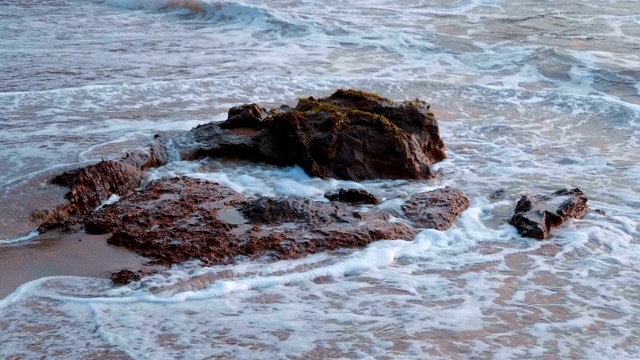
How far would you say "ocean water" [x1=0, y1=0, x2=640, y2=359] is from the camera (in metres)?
3.66

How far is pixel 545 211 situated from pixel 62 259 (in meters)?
3.10

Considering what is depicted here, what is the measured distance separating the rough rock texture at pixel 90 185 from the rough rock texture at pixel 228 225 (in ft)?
0.58

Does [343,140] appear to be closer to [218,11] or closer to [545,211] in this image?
[545,211]

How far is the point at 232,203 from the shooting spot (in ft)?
16.9

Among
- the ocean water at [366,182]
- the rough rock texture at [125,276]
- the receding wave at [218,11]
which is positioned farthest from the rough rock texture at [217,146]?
the receding wave at [218,11]

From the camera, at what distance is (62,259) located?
429cm

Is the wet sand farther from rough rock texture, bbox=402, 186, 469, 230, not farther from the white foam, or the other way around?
rough rock texture, bbox=402, 186, 469, 230

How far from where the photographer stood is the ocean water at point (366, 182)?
144 inches

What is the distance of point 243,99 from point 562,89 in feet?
13.5

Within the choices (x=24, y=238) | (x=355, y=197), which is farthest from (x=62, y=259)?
(x=355, y=197)

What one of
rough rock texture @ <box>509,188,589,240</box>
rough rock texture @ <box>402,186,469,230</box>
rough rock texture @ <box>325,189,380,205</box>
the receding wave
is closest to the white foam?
rough rock texture @ <box>325,189,380,205</box>

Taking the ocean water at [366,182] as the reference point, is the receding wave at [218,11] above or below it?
above

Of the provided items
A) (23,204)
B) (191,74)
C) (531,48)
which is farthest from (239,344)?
(531,48)

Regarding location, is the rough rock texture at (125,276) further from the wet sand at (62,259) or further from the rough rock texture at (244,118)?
the rough rock texture at (244,118)
